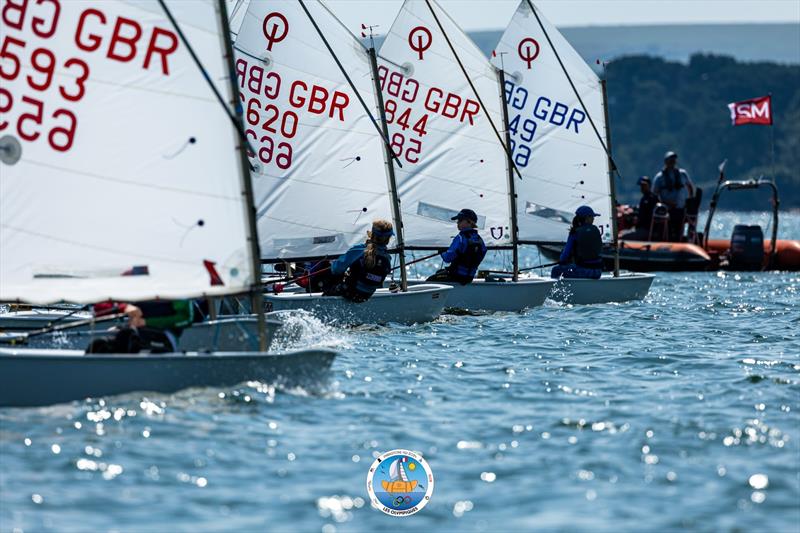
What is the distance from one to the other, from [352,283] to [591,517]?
34.6ft

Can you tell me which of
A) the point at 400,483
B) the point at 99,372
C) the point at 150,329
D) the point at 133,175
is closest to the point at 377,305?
the point at 150,329

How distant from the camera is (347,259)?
752 inches

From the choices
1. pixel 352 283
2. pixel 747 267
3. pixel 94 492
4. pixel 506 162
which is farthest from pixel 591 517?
pixel 747 267

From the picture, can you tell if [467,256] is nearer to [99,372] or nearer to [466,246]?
[466,246]

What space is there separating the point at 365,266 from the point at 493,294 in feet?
14.0

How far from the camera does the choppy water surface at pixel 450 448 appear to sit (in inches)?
362

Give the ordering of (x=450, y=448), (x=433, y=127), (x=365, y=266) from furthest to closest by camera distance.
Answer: (x=433, y=127) → (x=365, y=266) → (x=450, y=448)

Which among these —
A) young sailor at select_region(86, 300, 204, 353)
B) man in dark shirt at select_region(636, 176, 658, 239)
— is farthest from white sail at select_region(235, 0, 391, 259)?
man in dark shirt at select_region(636, 176, 658, 239)

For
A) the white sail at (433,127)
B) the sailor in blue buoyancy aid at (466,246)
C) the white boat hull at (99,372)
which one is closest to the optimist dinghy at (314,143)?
the sailor in blue buoyancy aid at (466,246)

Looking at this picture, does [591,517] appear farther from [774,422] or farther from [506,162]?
[506,162]

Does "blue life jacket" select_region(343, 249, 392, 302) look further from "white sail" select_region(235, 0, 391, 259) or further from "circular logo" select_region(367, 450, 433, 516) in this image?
"circular logo" select_region(367, 450, 433, 516)

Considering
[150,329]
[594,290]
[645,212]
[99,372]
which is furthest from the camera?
[645,212]

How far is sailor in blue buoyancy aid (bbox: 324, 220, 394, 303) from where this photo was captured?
19.1 m

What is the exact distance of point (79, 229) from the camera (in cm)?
1341
